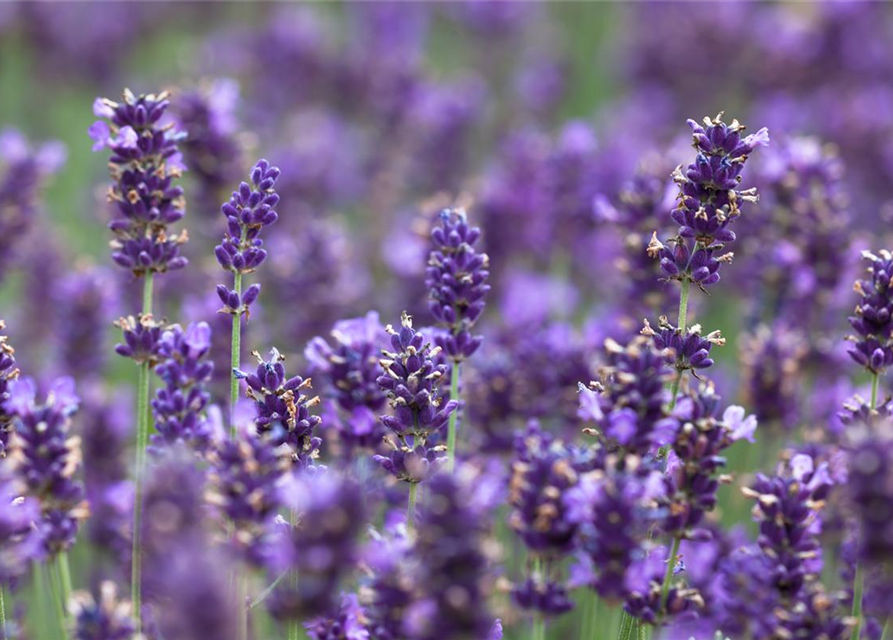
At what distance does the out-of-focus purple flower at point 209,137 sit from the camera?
14.3ft

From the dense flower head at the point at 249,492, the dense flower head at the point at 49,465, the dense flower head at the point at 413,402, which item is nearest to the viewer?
the dense flower head at the point at 249,492

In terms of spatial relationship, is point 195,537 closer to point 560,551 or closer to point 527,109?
point 560,551

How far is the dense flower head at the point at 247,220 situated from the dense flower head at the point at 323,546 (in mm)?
917

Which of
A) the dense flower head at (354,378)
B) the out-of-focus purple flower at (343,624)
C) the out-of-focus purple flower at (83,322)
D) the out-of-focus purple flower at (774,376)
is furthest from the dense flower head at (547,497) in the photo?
the out-of-focus purple flower at (83,322)

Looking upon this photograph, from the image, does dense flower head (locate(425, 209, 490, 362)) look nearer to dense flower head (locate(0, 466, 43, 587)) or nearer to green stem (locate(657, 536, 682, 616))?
green stem (locate(657, 536, 682, 616))

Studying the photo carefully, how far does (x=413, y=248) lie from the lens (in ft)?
18.4

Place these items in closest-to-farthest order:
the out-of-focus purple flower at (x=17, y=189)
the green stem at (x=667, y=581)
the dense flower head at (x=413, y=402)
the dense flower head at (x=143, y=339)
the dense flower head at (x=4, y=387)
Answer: the green stem at (x=667, y=581), the dense flower head at (x=4, y=387), the dense flower head at (x=413, y=402), the dense flower head at (x=143, y=339), the out-of-focus purple flower at (x=17, y=189)

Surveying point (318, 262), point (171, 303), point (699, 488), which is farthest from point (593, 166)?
point (699, 488)

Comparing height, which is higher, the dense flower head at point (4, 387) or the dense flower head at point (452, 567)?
the dense flower head at point (4, 387)

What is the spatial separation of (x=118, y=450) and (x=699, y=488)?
8.32ft

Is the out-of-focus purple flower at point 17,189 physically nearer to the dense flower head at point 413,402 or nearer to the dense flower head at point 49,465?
the dense flower head at point 49,465

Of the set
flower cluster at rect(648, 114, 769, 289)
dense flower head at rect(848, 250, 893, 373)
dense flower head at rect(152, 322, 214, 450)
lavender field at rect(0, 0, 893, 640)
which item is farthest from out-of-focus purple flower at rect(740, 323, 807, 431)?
dense flower head at rect(152, 322, 214, 450)

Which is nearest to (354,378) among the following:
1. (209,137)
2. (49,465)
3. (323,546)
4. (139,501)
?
(139,501)

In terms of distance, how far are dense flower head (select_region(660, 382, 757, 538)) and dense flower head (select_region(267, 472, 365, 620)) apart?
0.75 metres
